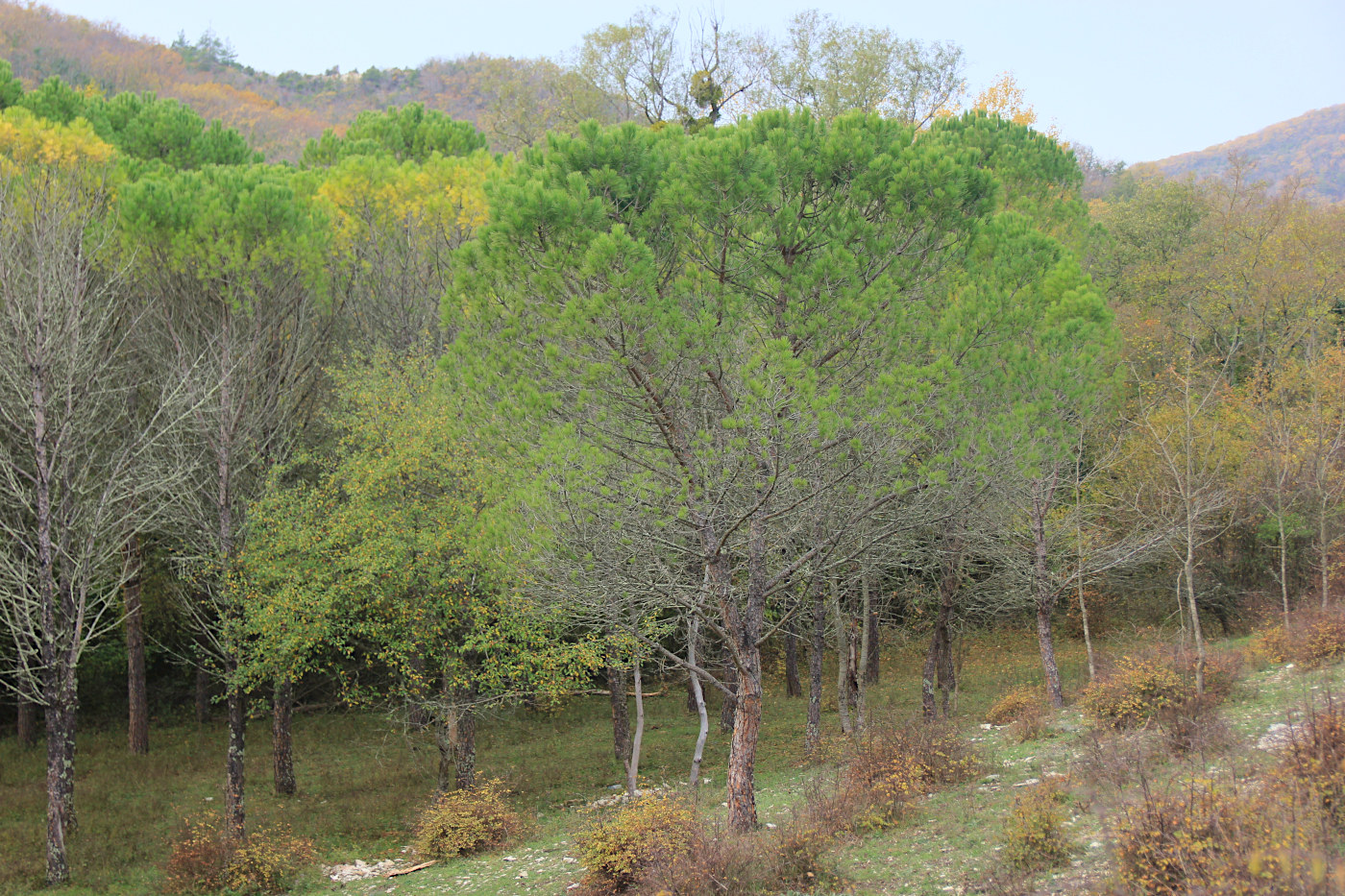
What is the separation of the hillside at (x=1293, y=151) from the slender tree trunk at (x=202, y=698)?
250ft

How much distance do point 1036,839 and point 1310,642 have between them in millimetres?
7625

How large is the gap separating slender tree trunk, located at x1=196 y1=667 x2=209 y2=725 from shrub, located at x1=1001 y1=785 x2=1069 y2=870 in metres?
20.7

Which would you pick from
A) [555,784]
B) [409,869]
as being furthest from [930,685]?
[409,869]

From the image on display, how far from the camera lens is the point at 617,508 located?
27.2 feet

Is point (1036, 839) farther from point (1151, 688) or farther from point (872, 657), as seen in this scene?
point (872, 657)

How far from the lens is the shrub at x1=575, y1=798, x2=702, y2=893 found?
817 cm

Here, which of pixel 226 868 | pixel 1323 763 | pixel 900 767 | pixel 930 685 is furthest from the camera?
pixel 930 685

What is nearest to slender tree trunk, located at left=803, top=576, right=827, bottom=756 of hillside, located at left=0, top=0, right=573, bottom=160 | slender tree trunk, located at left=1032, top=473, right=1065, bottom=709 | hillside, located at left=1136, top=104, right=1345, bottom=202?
slender tree trunk, located at left=1032, top=473, right=1065, bottom=709

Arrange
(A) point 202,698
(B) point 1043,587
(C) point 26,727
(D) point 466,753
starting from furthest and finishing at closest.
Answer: (A) point 202,698 < (C) point 26,727 < (B) point 1043,587 < (D) point 466,753

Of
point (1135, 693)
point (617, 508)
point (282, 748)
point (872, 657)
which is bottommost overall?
point (872, 657)

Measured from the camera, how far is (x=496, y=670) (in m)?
12.8

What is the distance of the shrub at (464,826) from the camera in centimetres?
1172

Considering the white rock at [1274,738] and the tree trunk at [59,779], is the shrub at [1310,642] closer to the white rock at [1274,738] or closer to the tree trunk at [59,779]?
the white rock at [1274,738]

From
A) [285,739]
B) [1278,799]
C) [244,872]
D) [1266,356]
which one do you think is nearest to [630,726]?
→ [285,739]
